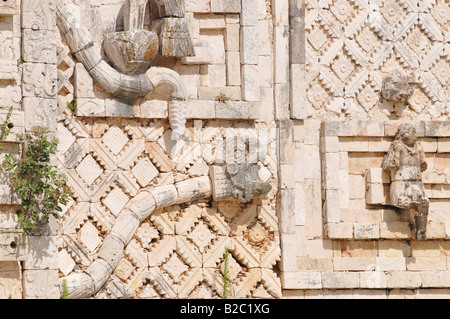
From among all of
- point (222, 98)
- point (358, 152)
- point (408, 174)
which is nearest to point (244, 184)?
point (222, 98)

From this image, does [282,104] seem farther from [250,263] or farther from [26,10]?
[26,10]

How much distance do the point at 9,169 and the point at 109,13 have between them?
83.9 inches

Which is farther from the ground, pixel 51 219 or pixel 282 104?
pixel 282 104

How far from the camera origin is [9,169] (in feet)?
39.2

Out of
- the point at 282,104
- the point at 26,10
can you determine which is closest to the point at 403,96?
the point at 282,104

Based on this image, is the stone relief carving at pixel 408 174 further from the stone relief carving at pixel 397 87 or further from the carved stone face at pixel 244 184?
the carved stone face at pixel 244 184

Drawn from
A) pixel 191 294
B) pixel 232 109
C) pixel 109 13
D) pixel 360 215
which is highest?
pixel 109 13

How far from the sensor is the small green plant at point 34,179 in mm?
12047

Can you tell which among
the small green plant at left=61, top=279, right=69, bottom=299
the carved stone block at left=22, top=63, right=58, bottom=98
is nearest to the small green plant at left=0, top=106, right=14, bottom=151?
the carved stone block at left=22, top=63, right=58, bottom=98

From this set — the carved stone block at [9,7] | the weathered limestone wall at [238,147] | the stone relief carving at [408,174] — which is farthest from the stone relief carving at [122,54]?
the stone relief carving at [408,174]

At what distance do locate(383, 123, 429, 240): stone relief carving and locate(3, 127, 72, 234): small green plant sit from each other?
12.4ft

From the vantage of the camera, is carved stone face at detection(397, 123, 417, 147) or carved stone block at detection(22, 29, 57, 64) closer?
carved stone block at detection(22, 29, 57, 64)

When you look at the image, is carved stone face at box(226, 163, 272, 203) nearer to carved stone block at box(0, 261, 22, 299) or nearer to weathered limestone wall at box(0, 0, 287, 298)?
weathered limestone wall at box(0, 0, 287, 298)

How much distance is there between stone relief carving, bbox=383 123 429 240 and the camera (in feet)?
45.2
